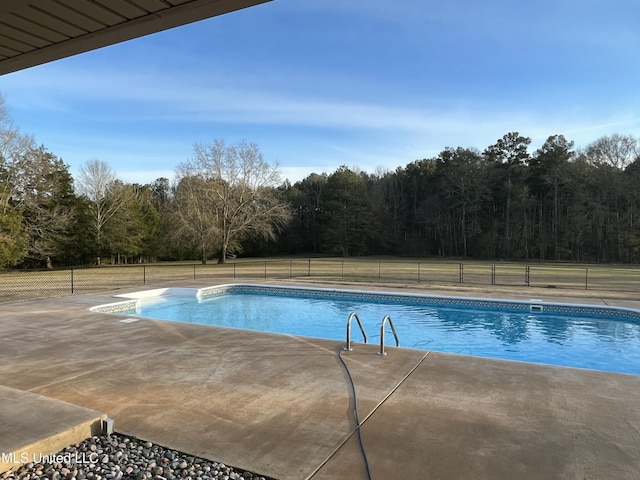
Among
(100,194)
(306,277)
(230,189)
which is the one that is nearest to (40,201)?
(100,194)

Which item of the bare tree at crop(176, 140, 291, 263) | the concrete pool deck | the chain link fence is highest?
the bare tree at crop(176, 140, 291, 263)

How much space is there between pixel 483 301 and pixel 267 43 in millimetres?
11143

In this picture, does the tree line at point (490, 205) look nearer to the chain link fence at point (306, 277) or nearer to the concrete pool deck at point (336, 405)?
the chain link fence at point (306, 277)

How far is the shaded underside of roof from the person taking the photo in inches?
67.2

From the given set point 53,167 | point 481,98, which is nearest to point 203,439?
point 481,98

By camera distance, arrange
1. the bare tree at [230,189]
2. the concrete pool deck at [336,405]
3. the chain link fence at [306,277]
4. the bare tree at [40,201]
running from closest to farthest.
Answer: the concrete pool deck at [336,405]
the chain link fence at [306,277]
the bare tree at [40,201]
the bare tree at [230,189]

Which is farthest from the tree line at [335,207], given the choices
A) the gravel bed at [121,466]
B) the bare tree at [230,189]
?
the gravel bed at [121,466]

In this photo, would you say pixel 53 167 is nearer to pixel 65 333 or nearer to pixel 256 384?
pixel 65 333

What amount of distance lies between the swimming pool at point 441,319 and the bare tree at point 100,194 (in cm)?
2124

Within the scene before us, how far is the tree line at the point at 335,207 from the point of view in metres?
24.7

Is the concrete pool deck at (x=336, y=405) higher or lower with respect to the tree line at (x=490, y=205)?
lower

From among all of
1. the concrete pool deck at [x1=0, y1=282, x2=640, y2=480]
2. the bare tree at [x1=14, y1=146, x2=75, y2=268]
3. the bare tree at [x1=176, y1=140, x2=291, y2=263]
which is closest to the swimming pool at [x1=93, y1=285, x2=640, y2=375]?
the concrete pool deck at [x1=0, y1=282, x2=640, y2=480]

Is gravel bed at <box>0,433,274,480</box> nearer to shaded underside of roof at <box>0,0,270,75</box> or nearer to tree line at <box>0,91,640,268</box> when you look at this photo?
shaded underside of roof at <box>0,0,270,75</box>

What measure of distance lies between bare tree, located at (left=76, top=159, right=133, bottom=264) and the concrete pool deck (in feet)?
88.0
